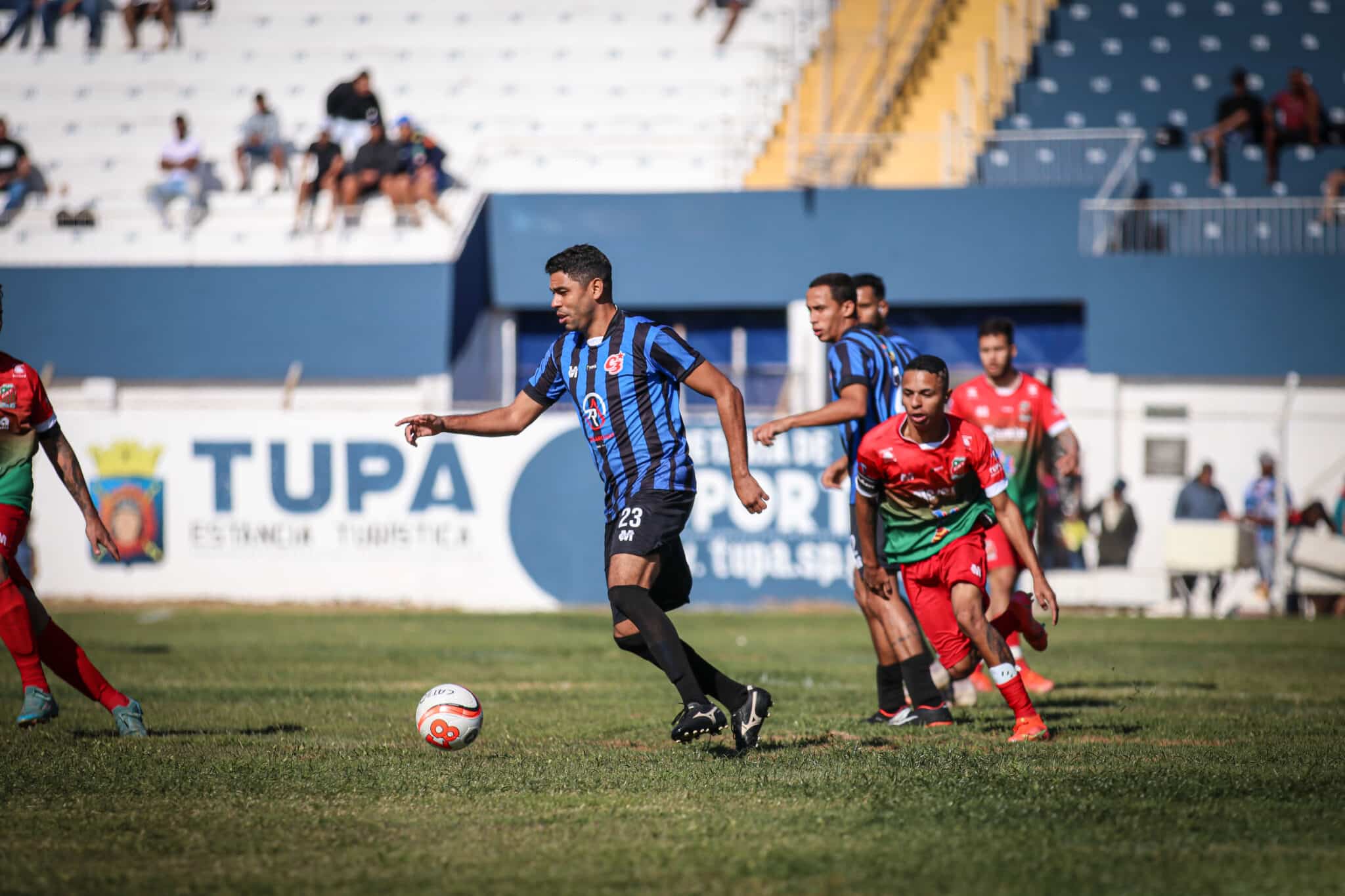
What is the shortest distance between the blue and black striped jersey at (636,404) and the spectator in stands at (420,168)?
58.4ft

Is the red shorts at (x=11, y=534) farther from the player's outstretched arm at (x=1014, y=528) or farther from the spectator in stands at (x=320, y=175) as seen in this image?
the spectator in stands at (x=320, y=175)

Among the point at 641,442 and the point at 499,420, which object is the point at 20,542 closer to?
the point at 499,420

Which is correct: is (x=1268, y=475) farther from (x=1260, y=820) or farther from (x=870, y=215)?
(x=1260, y=820)

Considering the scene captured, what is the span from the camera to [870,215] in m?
23.7

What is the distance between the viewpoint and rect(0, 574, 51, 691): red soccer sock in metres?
7.73

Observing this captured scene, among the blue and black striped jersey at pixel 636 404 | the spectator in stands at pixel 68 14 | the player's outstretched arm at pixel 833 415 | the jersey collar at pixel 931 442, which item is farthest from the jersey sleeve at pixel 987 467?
the spectator in stands at pixel 68 14

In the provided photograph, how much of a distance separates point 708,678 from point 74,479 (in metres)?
3.43

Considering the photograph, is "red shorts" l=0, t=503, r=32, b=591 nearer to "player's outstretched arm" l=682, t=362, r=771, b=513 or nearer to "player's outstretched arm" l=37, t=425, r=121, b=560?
"player's outstretched arm" l=37, t=425, r=121, b=560

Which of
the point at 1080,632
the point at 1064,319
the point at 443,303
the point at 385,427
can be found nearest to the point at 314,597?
the point at 385,427

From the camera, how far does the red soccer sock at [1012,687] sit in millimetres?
7625

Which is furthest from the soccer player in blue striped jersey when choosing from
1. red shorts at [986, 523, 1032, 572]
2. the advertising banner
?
the advertising banner

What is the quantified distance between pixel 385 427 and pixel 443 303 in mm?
3584

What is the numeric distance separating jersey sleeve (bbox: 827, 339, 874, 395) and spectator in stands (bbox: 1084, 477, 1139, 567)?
11.8 m

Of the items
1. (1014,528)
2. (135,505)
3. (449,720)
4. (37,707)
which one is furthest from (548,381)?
(135,505)
